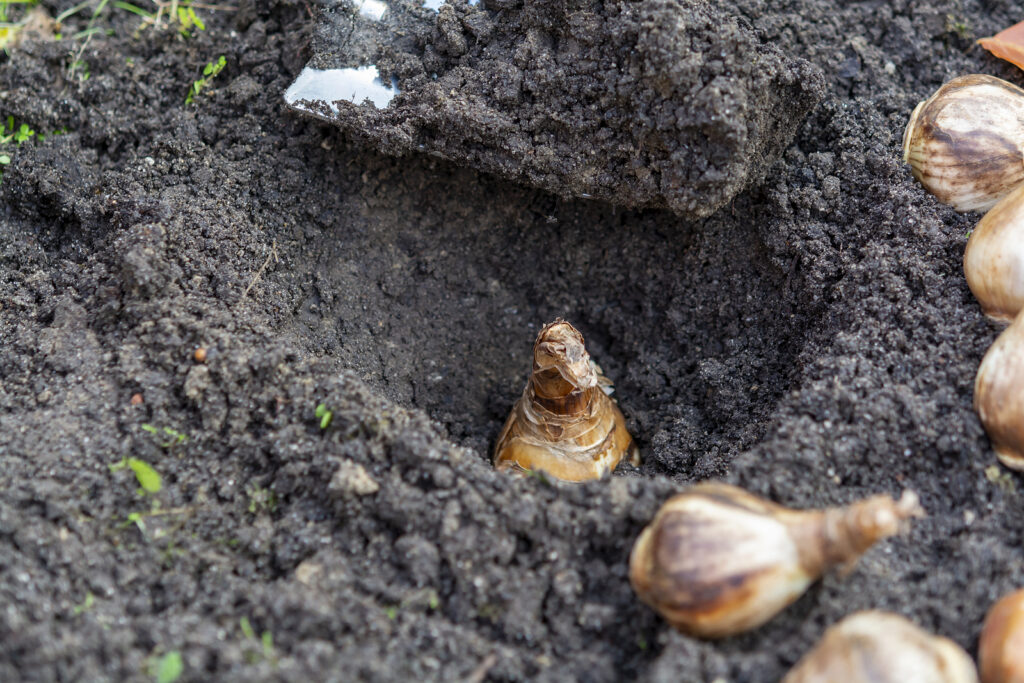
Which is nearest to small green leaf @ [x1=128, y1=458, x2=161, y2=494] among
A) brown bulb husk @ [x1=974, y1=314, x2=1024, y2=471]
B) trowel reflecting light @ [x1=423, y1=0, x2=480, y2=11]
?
trowel reflecting light @ [x1=423, y1=0, x2=480, y2=11]

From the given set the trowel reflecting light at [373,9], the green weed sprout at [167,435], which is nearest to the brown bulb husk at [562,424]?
the green weed sprout at [167,435]

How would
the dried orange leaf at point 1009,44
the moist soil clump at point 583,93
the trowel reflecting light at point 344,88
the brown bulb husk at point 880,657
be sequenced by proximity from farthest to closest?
the dried orange leaf at point 1009,44
the trowel reflecting light at point 344,88
the moist soil clump at point 583,93
the brown bulb husk at point 880,657

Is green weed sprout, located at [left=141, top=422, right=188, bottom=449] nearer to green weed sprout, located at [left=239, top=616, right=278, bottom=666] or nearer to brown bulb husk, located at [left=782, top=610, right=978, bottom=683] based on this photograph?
green weed sprout, located at [left=239, top=616, right=278, bottom=666]

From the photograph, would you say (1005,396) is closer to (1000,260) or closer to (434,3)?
(1000,260)

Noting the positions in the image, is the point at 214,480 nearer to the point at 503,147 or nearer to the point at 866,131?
the point at 503,147

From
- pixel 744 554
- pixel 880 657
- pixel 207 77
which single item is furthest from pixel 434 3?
pixel 880 657

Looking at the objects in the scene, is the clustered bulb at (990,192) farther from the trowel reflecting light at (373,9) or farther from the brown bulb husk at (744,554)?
the trowel reflecting light at (373,9)

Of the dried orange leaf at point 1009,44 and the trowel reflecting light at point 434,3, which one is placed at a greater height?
the dried orange leaf at point 1009,44
